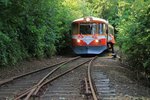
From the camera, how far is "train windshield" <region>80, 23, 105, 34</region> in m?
30.7

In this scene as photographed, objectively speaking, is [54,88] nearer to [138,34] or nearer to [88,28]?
[138,34]

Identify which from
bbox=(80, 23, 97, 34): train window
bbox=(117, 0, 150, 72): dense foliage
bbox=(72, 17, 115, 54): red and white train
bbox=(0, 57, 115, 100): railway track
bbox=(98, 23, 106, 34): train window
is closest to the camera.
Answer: bbox=(0, 57, 115, 100): railway track

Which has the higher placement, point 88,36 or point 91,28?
point 91,28

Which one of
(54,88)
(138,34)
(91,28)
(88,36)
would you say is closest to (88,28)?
(91,28)

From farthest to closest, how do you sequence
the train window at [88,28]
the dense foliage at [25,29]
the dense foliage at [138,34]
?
the train window at [88,28] < the dense foliage at [138,34] < the dense foliage at [25,29]

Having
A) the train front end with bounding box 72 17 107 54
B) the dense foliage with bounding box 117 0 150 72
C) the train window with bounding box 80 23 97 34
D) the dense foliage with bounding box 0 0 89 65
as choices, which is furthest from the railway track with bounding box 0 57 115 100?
the train window with bounding box 80 23 97 34

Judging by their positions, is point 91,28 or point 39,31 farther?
point 91,28

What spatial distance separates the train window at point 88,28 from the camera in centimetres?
3073

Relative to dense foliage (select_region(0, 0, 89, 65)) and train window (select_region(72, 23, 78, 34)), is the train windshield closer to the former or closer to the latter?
train window (select_region(72, 23, 78, 34))

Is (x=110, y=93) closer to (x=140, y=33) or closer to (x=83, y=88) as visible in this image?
(x=83, y=88)

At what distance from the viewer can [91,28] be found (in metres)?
30.8

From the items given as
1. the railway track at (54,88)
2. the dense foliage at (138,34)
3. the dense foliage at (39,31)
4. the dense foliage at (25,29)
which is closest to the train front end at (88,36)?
the dense foliage at (25,29)

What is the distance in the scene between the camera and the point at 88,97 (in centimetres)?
1045

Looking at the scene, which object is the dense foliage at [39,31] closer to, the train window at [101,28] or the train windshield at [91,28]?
the train windshield at [91,28]
